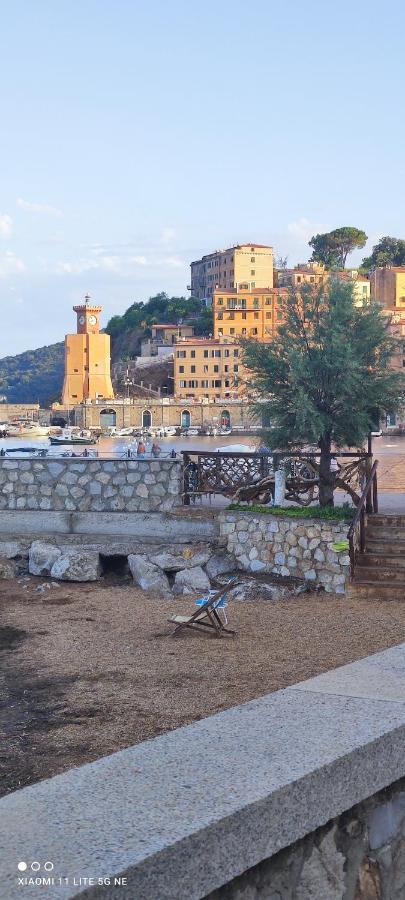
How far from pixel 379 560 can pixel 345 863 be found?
1135 centimetres

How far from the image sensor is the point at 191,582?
14.9 meters

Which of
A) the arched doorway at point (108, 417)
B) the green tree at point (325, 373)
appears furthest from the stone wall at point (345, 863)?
the arched doorway at point (108, 417)

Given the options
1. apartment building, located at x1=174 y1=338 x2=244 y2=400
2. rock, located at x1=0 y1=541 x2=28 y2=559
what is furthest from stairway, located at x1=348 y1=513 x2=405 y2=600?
apartment building, located at x1=174 y1=338 x2=244 y2=400

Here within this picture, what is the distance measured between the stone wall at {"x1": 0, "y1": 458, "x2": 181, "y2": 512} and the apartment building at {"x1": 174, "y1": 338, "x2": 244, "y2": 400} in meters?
115

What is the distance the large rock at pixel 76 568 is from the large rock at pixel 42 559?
0.59 feet

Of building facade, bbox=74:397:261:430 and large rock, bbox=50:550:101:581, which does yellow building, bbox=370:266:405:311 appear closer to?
building facade, bbox=74:397:261:430

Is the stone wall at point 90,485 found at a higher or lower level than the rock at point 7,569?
higher

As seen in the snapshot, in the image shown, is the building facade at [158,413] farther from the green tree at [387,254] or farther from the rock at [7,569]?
the rock at [7,569]

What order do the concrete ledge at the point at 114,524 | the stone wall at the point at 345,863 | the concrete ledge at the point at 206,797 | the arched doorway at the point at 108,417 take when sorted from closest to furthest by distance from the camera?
the concrete ledge at the point at 206,797, the stone wall at the point at 345,863, the concrete ledge at the point at 114,524, the arched doorway at the point at 108,417

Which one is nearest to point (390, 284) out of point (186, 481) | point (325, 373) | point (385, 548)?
point (186, 481)

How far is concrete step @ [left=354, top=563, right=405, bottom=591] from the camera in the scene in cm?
1380

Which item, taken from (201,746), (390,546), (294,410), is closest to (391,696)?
(201,746)

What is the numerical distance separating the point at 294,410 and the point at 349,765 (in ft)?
43.7

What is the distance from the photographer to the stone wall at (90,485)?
17.1 metres
